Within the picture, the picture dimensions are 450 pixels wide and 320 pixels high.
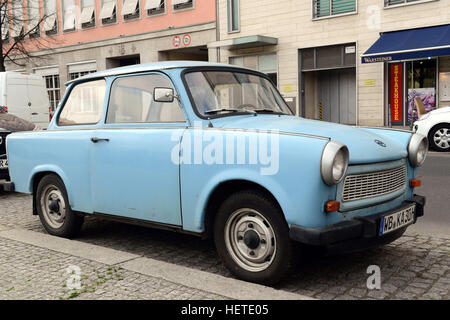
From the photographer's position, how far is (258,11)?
22438mm

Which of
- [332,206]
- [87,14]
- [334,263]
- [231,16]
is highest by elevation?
[87,14]

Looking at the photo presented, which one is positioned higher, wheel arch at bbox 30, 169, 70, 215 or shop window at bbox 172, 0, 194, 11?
shop window at bbox 172, 0, 194, 11

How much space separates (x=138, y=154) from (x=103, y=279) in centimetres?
117

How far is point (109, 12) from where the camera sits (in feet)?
91.8

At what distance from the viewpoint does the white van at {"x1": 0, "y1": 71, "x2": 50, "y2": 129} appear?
54.3ft

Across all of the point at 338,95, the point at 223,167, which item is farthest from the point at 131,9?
the point at 223,167

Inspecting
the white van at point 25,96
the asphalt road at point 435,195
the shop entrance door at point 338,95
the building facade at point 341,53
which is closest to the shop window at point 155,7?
the building facade at point 341,53

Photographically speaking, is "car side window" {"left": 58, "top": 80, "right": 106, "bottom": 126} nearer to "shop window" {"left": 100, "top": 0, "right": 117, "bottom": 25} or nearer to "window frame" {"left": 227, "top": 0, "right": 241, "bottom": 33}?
"window frame" {"left": 227, "top": 0, "right": 241, "bottom": 33}

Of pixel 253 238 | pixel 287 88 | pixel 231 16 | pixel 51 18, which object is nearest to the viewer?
pixel 253 238

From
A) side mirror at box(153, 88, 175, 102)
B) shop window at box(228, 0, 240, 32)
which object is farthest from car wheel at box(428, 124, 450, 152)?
shop window at box(228, 0, 240, 32)

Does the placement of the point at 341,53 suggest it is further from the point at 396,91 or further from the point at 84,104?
the point at 84,104

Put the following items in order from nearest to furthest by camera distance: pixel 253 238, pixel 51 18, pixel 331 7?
1. pixel 253 238
2. pixel 331 7
3. pixel 51 18

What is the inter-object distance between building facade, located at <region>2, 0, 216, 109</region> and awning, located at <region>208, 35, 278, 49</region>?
1.97m
